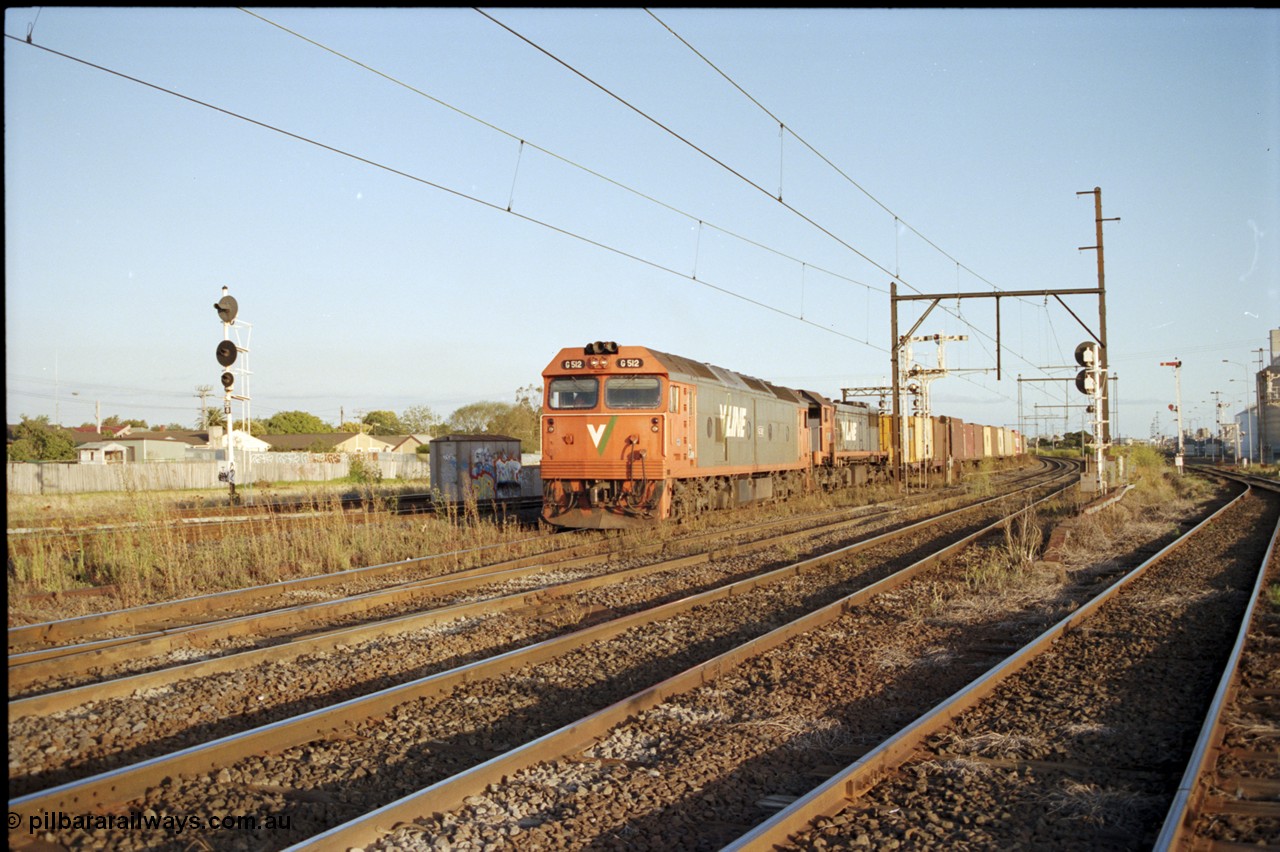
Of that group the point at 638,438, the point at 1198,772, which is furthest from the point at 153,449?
the point at 1198,772

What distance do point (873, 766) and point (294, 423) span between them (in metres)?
104

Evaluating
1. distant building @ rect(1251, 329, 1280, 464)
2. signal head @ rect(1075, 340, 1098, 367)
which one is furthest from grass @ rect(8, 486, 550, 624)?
distant building @ rect(1251, 329, 1280, 464)

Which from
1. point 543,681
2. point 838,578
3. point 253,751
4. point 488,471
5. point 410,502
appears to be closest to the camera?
point 253,751

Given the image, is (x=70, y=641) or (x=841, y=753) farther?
(x=70, y=641)

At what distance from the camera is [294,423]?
102 meters

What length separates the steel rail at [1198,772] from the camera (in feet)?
13.9

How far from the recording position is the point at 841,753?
5824mm

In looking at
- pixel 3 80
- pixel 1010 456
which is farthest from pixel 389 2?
pixel 1010 456

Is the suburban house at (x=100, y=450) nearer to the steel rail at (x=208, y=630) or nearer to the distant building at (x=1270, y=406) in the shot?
the steel rail at (x=208, y=630)

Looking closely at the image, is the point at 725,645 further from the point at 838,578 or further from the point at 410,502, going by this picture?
the point at 410,502

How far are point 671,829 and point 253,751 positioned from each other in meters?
2.52

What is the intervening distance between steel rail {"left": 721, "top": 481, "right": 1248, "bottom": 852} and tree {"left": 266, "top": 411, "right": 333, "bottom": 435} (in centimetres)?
9973

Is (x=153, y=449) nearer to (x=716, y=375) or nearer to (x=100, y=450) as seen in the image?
(x=100, y=450)

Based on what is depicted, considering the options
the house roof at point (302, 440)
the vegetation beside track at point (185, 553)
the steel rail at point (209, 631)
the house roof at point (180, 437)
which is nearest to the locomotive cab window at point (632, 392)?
the vegetation beside track at point (185, 553)
